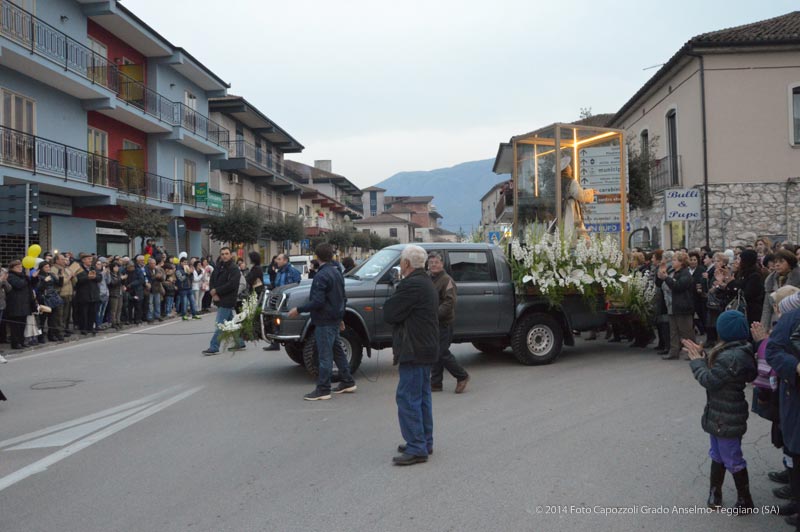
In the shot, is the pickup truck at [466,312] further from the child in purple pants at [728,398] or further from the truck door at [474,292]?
the child in purple pants at [728,398]

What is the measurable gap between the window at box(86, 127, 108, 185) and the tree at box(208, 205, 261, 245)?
8320 mm

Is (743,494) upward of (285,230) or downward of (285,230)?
downward

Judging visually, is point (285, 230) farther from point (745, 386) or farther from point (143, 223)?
point (745, 386)

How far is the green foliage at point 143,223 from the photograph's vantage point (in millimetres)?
23609

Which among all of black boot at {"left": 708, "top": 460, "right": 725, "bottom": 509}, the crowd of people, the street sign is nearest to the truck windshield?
the street sign

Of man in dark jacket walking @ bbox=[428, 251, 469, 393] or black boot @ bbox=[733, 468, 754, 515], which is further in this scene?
man in dark jacket walking @ bbox=[428, 251, 469, 393]

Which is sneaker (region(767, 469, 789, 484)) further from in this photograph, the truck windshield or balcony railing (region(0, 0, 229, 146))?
balcony railing (region(0, 0, 229, 146))

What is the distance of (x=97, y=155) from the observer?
24422mm

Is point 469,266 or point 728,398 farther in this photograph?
point 469,266

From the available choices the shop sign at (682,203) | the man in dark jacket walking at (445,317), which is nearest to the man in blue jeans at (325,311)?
the man in dark jacket walking at (445,317)

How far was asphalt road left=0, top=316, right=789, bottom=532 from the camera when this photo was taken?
14.2 ft

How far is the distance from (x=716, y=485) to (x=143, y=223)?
885 inches

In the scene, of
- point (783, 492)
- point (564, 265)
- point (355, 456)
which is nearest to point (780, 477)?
point (783, 492)

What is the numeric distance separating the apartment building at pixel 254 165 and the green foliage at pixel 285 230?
65 cm
